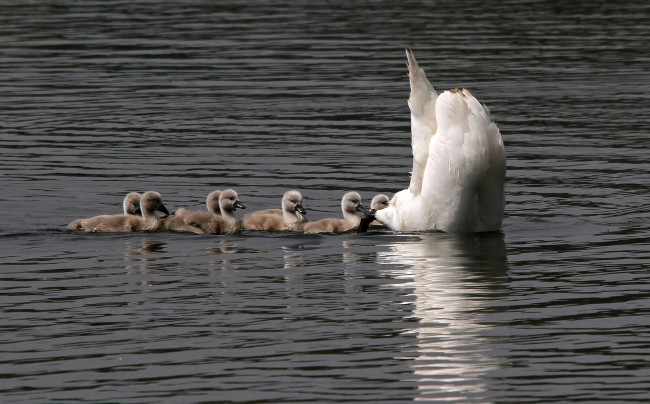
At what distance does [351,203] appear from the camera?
16.1 metres

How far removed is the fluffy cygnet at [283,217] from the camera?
1577 cm

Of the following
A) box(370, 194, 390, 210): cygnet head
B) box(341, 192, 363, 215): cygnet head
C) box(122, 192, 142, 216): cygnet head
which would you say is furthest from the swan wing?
box(122, 192, 142, 216): cygnet head

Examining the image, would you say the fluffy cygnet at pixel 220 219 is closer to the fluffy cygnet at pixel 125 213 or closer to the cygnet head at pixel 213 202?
the cygnet head at pixel 213 202

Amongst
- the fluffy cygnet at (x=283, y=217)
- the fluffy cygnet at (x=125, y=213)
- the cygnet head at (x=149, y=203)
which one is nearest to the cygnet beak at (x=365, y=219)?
the fluffy cygnet at (x=283, y=217)

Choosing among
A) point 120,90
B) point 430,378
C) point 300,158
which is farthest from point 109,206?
point 120,90

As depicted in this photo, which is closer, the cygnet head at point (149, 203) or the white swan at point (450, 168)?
the white swan at point (450, 168)

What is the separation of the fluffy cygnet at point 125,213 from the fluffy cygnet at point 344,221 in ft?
6.92

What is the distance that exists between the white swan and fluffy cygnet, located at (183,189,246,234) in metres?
1.64

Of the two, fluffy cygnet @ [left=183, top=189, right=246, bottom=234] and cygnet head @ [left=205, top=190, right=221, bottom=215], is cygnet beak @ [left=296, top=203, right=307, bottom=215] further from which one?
cygnet head @ [left=205, top=190, right=221, bottom=215]

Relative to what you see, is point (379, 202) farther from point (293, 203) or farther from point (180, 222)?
point (180, 222)

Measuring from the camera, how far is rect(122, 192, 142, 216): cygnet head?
1644 centimetres

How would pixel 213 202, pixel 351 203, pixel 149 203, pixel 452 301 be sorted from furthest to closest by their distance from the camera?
1. pixel 213 202
2. pixel 351 203
3. pixel 149 203
4. pixel 452 301

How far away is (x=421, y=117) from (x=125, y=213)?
3.69 m

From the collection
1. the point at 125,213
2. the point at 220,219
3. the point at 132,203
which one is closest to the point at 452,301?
the point at 220,219
